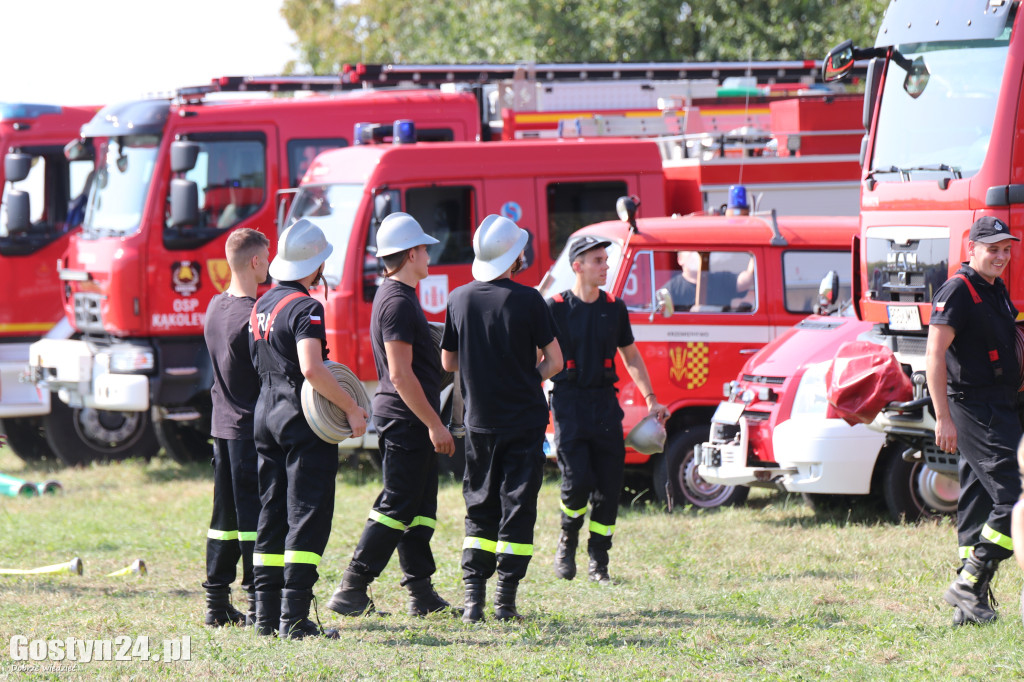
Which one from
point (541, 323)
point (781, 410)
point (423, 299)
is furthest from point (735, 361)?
point (541, 323)

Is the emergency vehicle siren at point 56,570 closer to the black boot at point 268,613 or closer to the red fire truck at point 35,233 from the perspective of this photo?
the black boot at point 268,613

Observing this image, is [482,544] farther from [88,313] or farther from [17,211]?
[17,211]

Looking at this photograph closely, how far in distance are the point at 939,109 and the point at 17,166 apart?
8846 mm

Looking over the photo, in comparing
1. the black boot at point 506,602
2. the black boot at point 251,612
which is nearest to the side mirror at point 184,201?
the black boot at point 251,612

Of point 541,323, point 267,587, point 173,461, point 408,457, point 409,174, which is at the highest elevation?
point 409,174

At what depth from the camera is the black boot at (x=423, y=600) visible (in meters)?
6.79

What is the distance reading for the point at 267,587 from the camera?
6.23 m

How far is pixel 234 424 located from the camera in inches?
257

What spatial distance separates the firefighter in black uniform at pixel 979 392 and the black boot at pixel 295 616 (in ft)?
9.67

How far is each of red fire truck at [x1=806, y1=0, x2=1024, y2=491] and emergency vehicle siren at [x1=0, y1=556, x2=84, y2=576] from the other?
4815 mm

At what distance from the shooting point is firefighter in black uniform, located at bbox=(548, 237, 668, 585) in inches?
295

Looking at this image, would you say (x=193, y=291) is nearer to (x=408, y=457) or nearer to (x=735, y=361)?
(x=735, y=361)

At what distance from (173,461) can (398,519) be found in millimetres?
7583

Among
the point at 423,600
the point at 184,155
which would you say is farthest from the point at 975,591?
the point at 184,155
